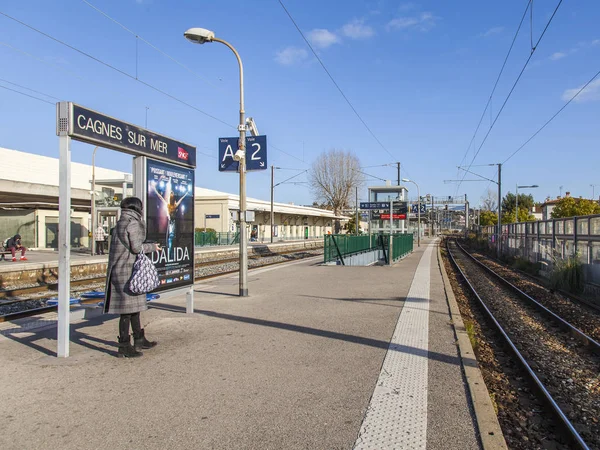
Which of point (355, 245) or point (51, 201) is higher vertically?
point (51, 201)

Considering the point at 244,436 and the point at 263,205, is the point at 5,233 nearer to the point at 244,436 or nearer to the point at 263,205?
the point at 263,205

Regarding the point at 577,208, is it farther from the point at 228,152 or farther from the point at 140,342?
the point at 140,342

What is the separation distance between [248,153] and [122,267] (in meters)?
6.02

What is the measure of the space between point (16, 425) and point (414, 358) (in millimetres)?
4159

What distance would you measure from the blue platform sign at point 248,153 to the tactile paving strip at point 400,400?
5.33 m

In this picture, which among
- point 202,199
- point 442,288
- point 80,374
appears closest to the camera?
point 80,374

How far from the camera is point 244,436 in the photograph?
11.9 feet

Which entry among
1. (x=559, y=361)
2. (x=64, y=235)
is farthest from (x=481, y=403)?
(x=64, y=235)

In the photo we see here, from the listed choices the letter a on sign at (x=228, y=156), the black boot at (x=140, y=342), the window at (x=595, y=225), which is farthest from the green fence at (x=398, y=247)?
the black boot at (x=140, y=342)

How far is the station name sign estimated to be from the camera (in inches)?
221

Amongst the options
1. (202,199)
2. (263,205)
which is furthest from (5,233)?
(263,205)

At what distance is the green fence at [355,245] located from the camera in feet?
69.6

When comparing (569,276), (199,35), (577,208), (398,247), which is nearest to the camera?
(199,35)

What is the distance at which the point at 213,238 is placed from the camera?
1619 inches
